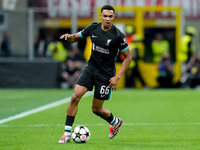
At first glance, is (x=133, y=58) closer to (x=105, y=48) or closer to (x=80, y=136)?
(x=105, y=48)

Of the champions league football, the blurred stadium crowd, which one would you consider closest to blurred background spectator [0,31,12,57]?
the blurred stadium crowd

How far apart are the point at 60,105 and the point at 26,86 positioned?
6.54m

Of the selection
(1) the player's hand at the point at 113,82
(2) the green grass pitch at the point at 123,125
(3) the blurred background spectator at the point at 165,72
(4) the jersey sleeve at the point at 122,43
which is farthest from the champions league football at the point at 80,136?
(3) the blurred background spectator at the point at 165,72

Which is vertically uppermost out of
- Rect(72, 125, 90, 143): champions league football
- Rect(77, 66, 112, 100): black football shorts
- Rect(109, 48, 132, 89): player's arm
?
Rect(109, 48, 132, 89): player's arm

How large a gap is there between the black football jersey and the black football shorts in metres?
0.07

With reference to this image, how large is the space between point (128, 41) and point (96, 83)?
42.5 feet

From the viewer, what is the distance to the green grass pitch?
9.05 meters

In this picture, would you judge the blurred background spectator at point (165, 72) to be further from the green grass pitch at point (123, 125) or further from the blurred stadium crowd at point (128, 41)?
the green grass pitch at point (123, 125)

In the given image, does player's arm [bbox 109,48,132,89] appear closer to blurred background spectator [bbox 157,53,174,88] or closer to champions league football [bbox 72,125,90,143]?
champions league football [bbox 72,125,90,143]

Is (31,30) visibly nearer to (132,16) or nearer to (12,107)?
(132,16)

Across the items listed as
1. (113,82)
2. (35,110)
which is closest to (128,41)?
(35,110)

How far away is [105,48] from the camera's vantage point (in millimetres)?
9453

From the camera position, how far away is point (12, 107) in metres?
15.9

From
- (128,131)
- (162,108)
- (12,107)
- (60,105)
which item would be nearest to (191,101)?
(162,108)
